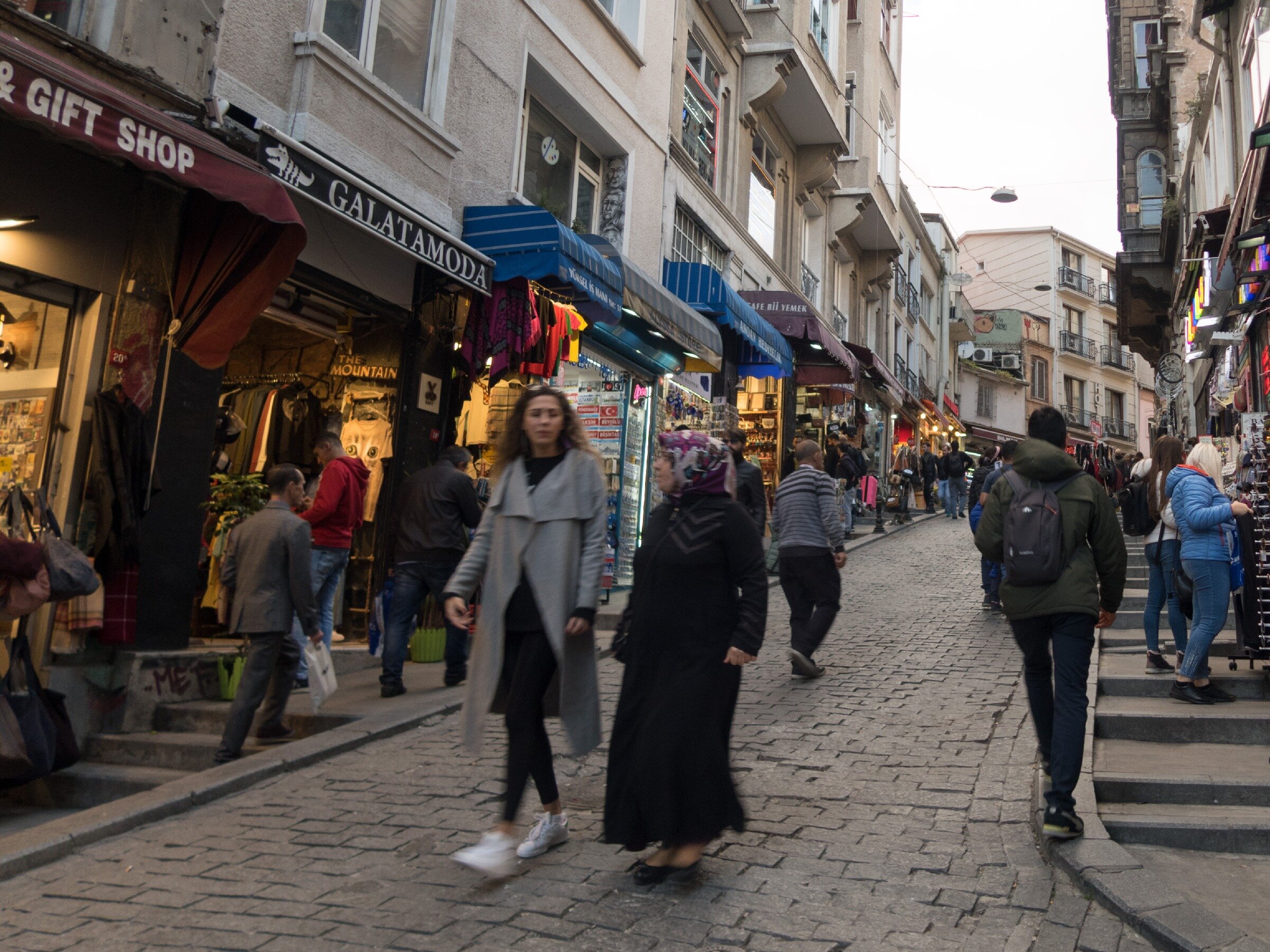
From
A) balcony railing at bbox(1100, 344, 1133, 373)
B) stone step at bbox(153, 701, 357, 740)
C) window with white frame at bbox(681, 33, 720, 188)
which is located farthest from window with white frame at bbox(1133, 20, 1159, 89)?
stone step at bbox(153, 701, 357, 740)

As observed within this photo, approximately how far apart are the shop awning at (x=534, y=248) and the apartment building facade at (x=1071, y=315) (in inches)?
1793

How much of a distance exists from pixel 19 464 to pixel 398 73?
496 centimetres

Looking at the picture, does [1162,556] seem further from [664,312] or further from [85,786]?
[85,786]

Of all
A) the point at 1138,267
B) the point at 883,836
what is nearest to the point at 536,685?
the point at 883,836

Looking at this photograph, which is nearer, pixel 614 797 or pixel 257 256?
pixel 614 797

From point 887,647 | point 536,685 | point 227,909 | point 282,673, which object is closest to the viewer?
point 227,909

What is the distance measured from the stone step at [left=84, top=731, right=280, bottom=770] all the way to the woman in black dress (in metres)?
3.37

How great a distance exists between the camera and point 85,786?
602cm

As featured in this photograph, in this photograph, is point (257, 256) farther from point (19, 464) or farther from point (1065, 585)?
point (1065, 585)

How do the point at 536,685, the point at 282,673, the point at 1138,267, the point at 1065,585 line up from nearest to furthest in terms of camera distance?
the point at 536,685
the point at 1065,585
the point at 282,673
the point at 1138,267

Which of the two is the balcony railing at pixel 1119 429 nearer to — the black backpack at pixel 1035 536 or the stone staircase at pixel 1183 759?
the stone staircase at pixel 1183 759

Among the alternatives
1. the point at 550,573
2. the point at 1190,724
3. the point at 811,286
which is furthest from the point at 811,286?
the point at 550,573

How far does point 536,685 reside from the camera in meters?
3.96

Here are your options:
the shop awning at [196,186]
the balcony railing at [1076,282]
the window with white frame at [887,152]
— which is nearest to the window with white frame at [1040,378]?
the balcony railing at [1076,282]
